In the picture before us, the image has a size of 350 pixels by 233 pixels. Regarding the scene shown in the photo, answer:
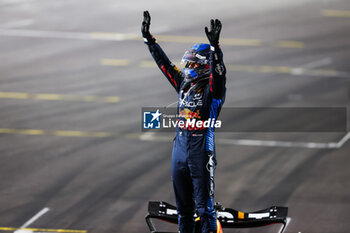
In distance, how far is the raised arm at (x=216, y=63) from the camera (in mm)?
7031

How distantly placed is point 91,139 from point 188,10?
11353 mm

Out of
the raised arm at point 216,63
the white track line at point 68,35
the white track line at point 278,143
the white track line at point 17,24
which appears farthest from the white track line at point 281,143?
the white track line at point 17,24

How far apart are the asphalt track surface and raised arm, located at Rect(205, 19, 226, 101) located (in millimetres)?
3377

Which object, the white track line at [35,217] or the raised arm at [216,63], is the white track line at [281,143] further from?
the raised arm at [216,63]

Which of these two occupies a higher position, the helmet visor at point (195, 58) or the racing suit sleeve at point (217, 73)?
the helmet visor at point (195, 58)

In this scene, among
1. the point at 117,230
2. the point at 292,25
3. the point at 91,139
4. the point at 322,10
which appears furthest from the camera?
the point at 322,10

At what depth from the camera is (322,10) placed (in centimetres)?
2334

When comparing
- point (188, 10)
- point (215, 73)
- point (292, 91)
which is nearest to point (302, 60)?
point (292, 91)

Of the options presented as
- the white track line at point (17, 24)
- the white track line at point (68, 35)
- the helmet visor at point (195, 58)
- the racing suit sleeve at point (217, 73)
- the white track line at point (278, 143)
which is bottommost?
the white track line at point (278, 143)

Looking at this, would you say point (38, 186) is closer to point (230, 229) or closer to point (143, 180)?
point (143, 180)

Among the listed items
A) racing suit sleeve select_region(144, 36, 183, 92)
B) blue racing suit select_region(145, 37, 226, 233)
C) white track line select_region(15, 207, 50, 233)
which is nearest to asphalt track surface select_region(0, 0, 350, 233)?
white track line select_region(15, 207, 50, 233)

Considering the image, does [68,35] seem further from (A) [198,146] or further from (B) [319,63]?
(A) [198,146]

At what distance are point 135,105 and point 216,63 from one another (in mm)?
8624

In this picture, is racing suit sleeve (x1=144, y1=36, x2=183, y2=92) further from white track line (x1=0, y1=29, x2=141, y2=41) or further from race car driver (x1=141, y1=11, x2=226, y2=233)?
white track line (x1=0, y1=29, x2=141, y2=41)
